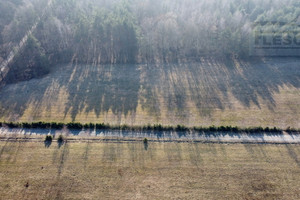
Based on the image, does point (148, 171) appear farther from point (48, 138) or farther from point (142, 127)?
point (48, 138)

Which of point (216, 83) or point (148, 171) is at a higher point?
point (216, 83)

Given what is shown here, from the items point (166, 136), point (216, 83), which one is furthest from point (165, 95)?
point (216, 83)

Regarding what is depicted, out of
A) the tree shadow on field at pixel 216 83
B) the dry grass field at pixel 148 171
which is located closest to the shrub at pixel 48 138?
the dry grass field at pixel 148 171

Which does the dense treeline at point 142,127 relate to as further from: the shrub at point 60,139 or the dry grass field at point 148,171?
the dry grass field at point 148,171

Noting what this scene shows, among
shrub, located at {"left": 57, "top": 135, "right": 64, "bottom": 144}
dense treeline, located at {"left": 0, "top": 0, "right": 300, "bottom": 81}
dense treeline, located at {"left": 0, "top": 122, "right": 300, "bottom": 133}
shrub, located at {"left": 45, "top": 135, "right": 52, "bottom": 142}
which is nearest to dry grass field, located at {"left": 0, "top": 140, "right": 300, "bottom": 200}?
shrub, located at {"left": 57, "top": 135, "right": 64, "bottom": 144}

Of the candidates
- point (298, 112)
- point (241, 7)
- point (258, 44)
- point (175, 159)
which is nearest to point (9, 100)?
point (175, 159)

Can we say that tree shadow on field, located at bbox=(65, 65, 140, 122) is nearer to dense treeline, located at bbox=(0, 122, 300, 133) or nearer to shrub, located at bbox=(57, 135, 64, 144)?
dense treeline, located at bbox=(0, 122, 300, 133)
